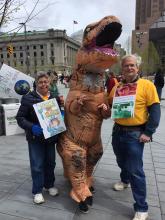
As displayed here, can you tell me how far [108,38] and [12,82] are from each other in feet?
14.9

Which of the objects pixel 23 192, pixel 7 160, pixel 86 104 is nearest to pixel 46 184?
pixel 23 192

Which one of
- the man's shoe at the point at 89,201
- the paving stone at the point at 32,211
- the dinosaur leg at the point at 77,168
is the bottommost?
the paving stone at the point at 32,211

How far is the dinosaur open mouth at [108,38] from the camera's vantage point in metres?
3.22

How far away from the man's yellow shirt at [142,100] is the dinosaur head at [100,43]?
0.47 metres

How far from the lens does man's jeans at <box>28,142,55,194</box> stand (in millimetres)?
3533

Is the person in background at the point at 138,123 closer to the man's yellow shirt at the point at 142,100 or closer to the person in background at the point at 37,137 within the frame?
the man's yellow shirt at the point at 142,100

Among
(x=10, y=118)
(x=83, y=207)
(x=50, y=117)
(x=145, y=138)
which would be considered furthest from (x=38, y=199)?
(x=10, y=118)

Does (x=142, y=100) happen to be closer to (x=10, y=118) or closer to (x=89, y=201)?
(x=89, y=201)

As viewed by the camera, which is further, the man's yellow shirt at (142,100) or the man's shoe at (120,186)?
the man's shoe at (120,186)

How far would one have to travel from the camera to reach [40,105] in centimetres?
345

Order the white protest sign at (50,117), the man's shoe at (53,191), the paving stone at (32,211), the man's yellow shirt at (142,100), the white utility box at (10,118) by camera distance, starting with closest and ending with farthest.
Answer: the man's yellow shirt at (142,100) < the paving stone at (32,211) < the white protest sign at (50,117) < the man's shoe at (53,191) < the white utility box at (10,118)

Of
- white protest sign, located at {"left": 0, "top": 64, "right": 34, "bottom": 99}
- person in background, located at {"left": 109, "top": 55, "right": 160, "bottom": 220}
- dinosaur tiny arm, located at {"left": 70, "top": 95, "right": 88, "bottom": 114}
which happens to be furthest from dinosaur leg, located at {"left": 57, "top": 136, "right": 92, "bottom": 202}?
white protest sign, located at {"left": 0, "top": 64, "right": 34, "bottom": 99}

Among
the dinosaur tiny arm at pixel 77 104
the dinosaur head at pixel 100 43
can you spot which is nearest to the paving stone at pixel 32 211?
the dinosaur tiny arm at pixel 77 104

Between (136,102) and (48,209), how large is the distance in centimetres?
166
